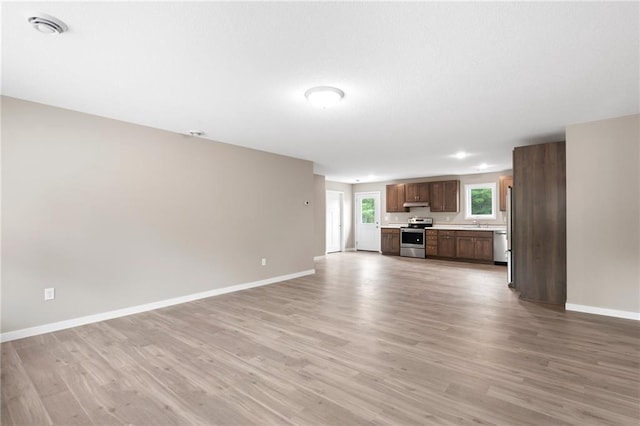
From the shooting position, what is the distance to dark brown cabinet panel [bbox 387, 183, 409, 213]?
378 inches

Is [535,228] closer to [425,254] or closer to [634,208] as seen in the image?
[634,208]

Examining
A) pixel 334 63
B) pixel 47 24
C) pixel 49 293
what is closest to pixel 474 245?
pixel 334 63

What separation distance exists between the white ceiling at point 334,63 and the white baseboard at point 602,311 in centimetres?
240

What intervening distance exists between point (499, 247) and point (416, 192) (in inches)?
107

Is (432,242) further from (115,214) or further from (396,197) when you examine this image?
(115,214)

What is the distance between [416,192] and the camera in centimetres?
928

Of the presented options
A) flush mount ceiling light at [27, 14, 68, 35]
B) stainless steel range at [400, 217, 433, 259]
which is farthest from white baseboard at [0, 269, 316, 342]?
stainless steel range at [400, 217, 433, 259]

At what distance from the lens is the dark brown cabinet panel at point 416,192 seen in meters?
9.15

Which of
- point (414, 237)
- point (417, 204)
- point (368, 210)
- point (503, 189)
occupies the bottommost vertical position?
point (414, 237)

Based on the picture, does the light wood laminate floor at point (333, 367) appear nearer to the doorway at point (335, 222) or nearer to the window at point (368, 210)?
the doorway at point (335, 222)

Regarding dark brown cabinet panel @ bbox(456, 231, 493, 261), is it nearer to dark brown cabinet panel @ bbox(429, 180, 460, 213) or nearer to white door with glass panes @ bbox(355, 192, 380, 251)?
dark brown cabinet panel @ bbox(429, 180, 460, 213)

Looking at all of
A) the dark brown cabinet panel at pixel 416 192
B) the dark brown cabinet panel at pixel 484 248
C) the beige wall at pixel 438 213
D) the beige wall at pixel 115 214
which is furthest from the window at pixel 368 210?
the beige wall at pixel 115 214

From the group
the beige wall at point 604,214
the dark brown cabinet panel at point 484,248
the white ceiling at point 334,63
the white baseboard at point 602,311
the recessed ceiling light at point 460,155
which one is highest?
the white ceiling at point 334,63

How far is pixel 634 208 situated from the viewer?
3.64 meters
